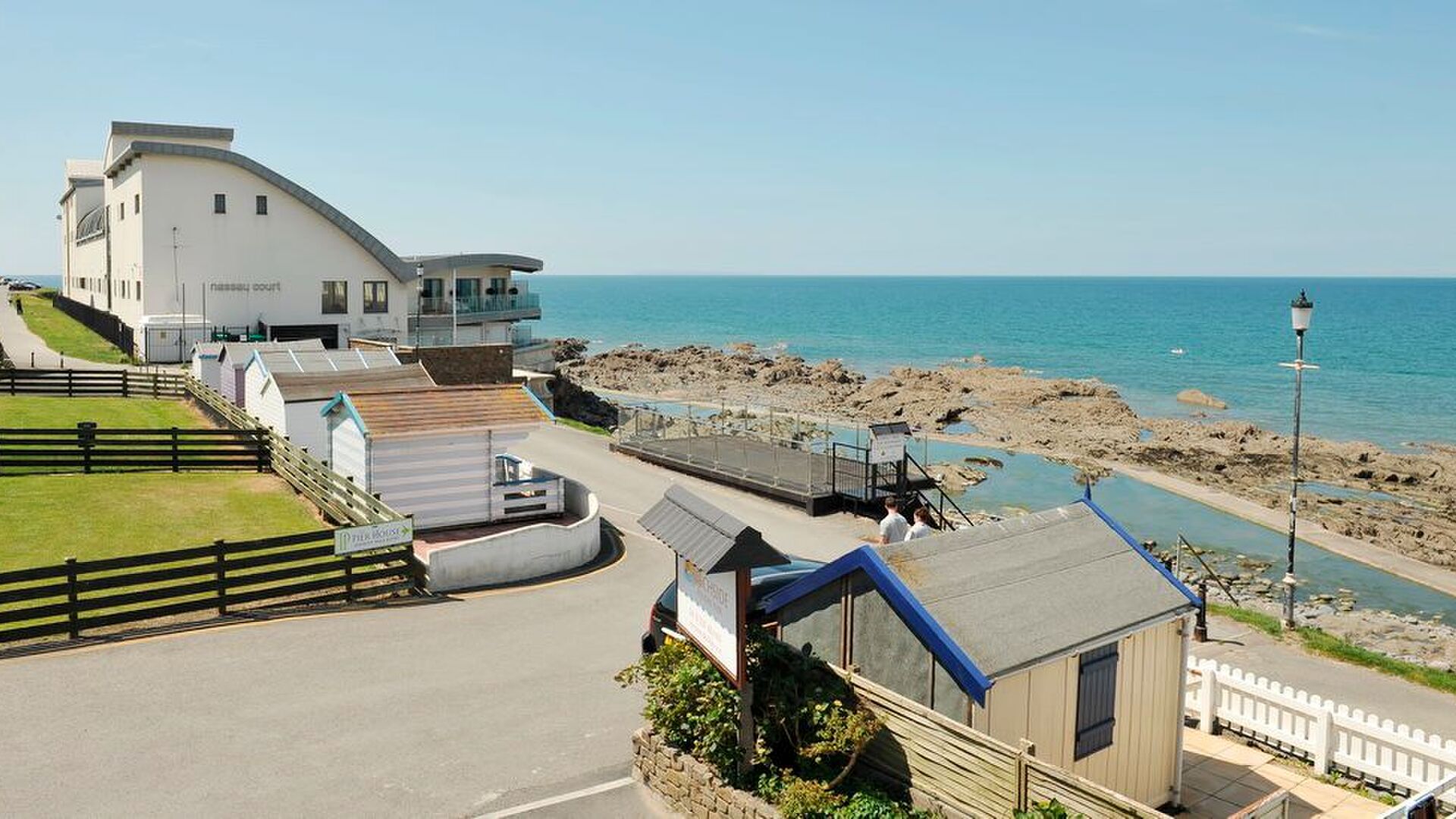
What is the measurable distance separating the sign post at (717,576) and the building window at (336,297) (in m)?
46.1

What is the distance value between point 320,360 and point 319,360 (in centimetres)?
2

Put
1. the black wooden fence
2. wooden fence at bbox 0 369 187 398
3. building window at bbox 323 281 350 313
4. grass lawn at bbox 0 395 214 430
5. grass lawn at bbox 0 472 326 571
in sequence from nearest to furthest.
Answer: grass lawn at bbox 0 472 326 571
grass lawn at bbox 0 395 214 430
wooden fence at bbox 0 369 187 398
the black wooden fence
building window at bbox 323 281 350 313

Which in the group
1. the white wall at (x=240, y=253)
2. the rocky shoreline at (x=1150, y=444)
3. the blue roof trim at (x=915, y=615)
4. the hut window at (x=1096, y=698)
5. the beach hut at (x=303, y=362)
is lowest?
the rocky shoreline at (x=1150, y=444)

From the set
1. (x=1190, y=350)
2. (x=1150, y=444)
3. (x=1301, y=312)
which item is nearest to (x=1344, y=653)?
(x=1301, y=312)

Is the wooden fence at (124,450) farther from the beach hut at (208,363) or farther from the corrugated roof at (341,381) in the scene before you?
the beach hut at (208,363)

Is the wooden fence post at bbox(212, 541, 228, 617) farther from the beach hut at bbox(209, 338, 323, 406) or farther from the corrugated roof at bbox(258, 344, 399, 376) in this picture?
the beach hut at bbox(209, 338, 323, 406)

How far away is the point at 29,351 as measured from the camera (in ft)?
163

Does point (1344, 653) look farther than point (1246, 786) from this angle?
Yes

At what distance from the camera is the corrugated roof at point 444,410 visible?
21656mm

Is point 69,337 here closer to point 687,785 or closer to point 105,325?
point 105,325

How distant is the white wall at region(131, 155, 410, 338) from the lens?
47938mm

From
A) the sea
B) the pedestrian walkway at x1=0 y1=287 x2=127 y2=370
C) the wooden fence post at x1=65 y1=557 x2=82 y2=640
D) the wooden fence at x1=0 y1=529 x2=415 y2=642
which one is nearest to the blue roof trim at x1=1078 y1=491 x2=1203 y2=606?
the wooden fence at x1=0 y1=529 x2=415 y2=642

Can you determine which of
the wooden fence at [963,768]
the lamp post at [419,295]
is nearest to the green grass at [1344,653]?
the wooden fence at [963,768]

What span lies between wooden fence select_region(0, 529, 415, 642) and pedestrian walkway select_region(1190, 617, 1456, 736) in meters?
13.6
